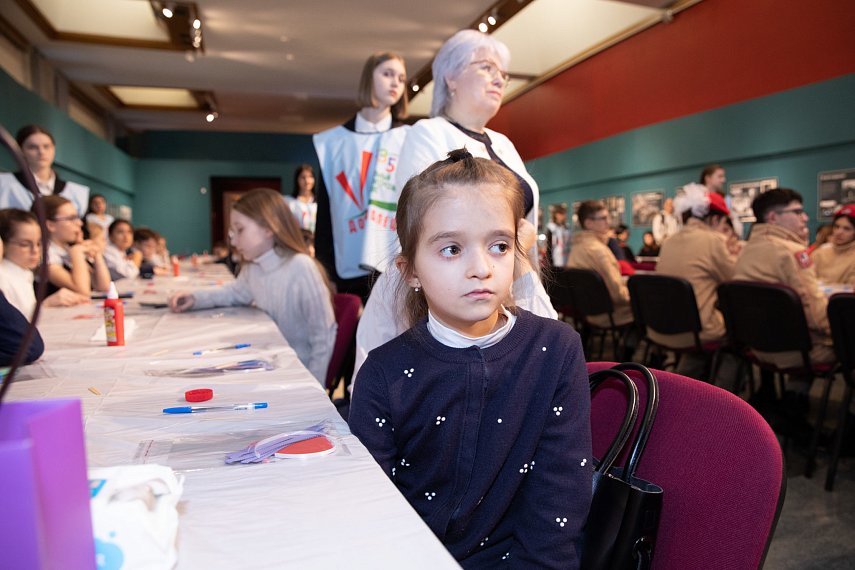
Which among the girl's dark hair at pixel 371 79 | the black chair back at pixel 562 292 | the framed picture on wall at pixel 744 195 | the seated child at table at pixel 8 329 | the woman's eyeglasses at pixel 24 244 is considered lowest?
the black chair back at pixel 562 292

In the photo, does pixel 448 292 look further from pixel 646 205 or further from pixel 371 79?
pixel 646 205

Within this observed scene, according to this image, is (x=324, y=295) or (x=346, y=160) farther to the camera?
(x=346, y=160)

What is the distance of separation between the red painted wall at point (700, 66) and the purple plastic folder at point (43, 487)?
7.04 meters

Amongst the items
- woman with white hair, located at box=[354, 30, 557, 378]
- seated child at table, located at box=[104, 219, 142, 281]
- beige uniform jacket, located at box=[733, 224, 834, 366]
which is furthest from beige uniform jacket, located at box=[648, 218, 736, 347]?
seated child at table, located at box=[104, 219, 142, 281]

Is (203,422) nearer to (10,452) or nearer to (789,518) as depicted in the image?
(10,452)

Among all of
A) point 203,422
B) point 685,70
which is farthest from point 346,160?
point 685,70

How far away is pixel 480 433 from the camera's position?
1.06m

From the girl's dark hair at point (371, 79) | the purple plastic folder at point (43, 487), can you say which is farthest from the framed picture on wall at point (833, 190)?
the purple plastic folder at point (43, 487)

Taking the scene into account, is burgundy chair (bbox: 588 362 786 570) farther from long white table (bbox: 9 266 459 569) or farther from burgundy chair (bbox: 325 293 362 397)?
burgundy chair (bbox: 325 293 362 397)

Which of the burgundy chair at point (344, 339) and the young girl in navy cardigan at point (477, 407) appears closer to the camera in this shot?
the young girl in navy cardigan at point (477, 407)

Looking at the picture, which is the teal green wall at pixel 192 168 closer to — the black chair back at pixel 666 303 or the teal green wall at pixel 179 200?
the teal green wall at pixel 179 200

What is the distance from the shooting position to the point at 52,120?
872 centimetres

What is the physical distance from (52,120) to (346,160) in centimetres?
784

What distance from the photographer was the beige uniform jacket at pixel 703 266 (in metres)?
3.78
